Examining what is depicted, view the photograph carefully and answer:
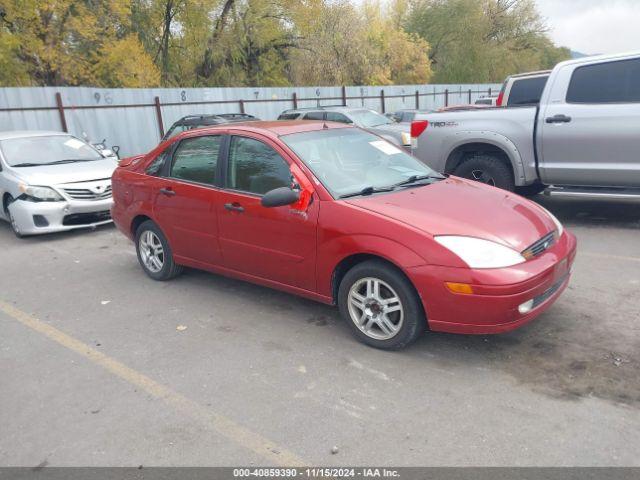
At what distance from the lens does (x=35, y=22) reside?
21.0 m

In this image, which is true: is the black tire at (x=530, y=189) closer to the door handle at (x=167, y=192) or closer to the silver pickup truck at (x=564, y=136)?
the silver pickup truck at (x=564, y=136)

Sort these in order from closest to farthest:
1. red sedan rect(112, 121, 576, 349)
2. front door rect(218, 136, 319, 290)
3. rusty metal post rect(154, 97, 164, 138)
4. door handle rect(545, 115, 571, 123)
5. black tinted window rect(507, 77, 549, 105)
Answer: red sedan rect(112, 121, 576, 349), front door rect(218, 136, 319, 290), door handle rect(545, 115, 571, 123), black tinted window rect(507, 77, 549, 105), rusty metal post rect(154, 97, 164, 138)

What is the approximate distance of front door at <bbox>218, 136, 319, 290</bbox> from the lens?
4.16 m

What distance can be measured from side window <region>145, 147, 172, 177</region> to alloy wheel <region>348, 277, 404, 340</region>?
2.61 meters

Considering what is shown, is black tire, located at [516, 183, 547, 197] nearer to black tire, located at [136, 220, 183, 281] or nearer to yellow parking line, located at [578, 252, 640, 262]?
yellow parking line, located at [578, 252, 640, 262]

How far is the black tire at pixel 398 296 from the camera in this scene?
3.62 meters

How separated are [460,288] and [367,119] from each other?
36.5 ft

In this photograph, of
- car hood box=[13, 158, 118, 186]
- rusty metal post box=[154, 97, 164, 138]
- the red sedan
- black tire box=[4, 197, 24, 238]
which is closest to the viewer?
the red sedan

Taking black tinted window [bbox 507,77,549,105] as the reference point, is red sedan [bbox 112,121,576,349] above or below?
below

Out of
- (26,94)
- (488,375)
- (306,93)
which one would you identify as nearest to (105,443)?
(488,375)

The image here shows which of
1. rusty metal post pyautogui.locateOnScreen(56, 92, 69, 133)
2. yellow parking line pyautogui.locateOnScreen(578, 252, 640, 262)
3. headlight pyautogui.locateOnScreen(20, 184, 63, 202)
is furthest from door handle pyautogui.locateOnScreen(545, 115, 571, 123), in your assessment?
rusty metal post pyautogui.locateOnScreen(56, 92, 69, 133)

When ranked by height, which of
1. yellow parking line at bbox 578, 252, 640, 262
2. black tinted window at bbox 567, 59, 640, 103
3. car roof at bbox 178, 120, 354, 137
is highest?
black tinted window at bbox 567, 59, 640, 103

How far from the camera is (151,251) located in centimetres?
573

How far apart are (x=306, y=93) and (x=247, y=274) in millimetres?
18517
